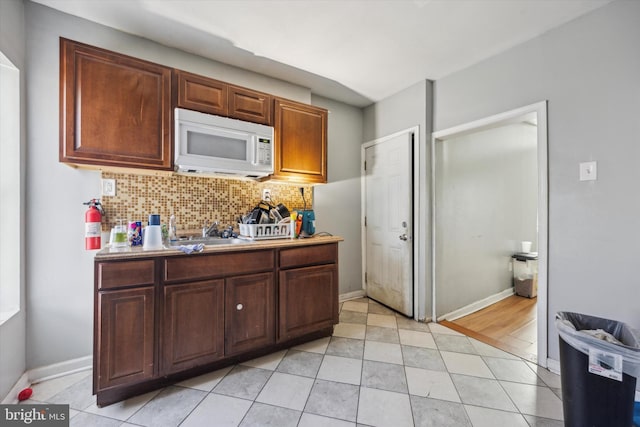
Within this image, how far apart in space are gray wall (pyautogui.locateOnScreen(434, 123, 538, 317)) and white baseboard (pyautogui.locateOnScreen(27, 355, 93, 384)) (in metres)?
3.04

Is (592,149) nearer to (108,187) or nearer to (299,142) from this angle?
(299,142)

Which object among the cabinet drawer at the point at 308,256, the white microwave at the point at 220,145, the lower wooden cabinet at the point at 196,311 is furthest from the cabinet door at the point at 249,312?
the white microwave at the point at 220,145

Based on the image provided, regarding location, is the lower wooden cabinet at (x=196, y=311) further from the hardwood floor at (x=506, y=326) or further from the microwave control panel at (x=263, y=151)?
the hardwood floor at (x=506, y=326)

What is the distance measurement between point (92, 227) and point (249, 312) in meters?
1.23

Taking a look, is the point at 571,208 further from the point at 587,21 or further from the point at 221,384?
the point at 221,384

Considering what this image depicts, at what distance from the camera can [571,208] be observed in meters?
1.83

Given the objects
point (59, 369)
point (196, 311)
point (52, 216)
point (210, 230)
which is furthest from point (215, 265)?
point (59, 369)

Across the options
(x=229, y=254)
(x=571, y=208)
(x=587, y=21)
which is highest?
(x=587, y=21)

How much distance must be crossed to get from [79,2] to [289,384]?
113 inches

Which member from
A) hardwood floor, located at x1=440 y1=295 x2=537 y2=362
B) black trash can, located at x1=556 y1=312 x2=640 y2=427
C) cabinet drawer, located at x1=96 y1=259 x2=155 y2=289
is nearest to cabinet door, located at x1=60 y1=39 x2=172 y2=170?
cabinet drawer, located at x1=96 y1=259 x2=155 y2=289

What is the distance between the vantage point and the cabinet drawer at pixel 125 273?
4.88 feet

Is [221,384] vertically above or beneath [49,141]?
beneath

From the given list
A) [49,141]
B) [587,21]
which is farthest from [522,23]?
[49,141]

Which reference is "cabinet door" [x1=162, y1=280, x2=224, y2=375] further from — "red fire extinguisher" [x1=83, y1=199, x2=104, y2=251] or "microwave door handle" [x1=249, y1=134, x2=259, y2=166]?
"microwave door handle" [x1=249, y1=134, x2=259, y2=166]
